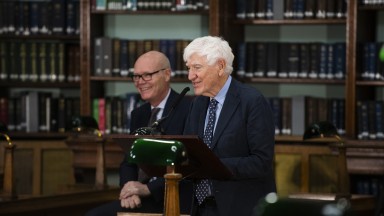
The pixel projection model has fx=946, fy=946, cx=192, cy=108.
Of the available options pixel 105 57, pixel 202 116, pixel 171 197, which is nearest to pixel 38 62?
pixel 105 57

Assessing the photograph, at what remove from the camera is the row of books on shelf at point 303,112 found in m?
7.06

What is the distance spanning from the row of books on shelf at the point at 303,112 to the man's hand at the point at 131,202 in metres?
2.45

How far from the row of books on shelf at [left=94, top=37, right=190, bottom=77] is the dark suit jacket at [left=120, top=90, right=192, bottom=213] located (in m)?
2.03

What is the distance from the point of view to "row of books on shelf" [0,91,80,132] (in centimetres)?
771

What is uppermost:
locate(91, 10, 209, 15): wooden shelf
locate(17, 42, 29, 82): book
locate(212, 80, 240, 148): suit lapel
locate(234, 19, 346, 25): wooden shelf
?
locate(91, 10, 209, 15): wooden shelf

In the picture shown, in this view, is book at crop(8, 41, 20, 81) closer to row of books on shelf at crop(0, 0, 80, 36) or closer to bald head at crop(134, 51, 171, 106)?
row of books on shelf at crop(0, 0, 80, 36)

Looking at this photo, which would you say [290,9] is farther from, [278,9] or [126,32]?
[126,32]

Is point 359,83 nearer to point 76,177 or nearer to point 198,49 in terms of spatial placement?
point 76,177

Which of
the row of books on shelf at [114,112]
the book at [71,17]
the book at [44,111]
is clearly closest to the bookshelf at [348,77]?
the row of books on shelf at [114,112]

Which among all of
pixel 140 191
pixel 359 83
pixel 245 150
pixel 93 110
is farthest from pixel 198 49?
pixel 93 110

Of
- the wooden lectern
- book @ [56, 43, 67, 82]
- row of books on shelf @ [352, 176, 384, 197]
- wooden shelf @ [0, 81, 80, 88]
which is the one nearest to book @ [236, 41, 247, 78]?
row of books on shelf @ [352, 176, 384, 197]

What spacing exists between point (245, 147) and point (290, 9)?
10.2ft

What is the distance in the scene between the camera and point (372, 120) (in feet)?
22.5

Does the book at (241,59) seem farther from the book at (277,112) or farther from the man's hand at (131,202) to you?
the man's hand at (131,202)
